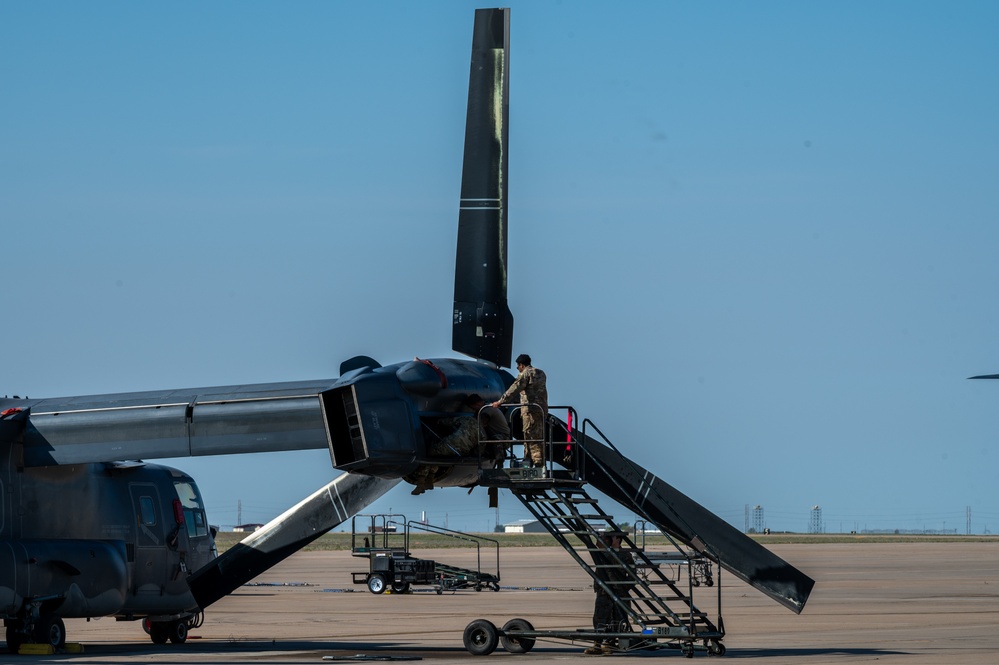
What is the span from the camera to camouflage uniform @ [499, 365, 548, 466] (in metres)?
21.2

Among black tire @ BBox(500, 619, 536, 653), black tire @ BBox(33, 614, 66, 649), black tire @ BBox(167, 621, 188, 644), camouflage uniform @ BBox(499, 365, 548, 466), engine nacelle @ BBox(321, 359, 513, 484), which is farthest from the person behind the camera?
black tire @ BBox(167, 621, 188, 644)

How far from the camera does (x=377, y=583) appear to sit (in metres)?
42.4

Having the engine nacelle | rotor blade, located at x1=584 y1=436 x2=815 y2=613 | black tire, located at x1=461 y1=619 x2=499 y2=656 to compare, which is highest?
the engine nacelle

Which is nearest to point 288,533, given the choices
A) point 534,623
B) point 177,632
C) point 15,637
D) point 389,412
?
point 177,632

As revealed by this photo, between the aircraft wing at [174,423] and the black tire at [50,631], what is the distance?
2334 mm

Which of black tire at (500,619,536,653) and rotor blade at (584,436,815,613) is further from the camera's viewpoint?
black tire at (500,619,536,653)

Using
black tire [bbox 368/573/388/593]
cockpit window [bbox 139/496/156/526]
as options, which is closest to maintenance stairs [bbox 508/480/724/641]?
cockpit window [bbox 139/496/156/526]

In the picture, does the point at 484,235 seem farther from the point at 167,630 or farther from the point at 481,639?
the point at 167,630

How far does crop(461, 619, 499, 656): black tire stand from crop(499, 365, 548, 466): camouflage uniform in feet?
8.65

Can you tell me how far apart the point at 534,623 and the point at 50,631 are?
9.69 m

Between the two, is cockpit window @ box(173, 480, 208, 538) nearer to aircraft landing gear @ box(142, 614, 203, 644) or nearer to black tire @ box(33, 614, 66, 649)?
aircraft landing gear @ box(142, 614, 203, 644)

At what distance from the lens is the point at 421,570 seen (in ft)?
139

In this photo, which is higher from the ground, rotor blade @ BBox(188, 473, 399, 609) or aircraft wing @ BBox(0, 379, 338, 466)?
aircraft wing @ BBox(0, 379, 338, 466)

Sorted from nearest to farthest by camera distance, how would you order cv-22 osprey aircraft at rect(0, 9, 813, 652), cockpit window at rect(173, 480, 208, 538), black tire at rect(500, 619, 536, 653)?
cv-22 osprey aircraft at rect(0, 9, 813, 652), black tire at rect(500, 619, 536, 653), cockpit window at rect(173, 480, 208, 538)
